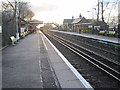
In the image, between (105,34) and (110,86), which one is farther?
(105,34)

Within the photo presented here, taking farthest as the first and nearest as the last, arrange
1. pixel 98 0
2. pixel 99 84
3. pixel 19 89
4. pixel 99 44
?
pixel 98 0 → pixel 99 44 → pixel 99 84 → pixel 19 89

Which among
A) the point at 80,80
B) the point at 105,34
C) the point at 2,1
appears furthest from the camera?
the point at 105,34

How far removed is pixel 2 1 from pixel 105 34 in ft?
70.7

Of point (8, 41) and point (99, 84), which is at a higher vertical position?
point (8, 41)

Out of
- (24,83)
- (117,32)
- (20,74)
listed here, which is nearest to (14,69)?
(20,74)

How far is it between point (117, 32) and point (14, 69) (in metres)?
24.3

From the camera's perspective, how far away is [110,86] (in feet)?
18.0

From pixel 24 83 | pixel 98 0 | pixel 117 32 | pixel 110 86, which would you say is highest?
pixel 98 0

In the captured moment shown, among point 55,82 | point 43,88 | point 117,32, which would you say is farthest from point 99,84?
point 117,32

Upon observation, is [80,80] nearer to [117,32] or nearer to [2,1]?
[2,1]

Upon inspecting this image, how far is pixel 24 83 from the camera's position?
15.9ft

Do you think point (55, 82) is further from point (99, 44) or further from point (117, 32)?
point (117, 32)

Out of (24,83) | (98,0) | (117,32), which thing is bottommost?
(24,83)

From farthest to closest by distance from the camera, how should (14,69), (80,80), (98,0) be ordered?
(98,0) < (14,69) < (80,80)
